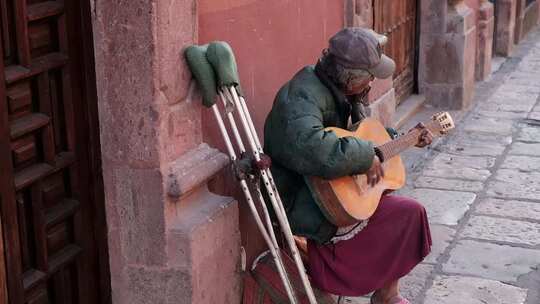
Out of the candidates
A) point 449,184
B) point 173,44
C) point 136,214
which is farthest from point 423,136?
point 449,184

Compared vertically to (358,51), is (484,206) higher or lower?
lower

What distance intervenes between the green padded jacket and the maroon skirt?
126 mm

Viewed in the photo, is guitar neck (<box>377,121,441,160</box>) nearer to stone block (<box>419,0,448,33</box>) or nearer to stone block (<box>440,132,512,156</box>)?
stone block (<box>440,132,512,156</box>)

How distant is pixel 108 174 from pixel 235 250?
2.62 feet

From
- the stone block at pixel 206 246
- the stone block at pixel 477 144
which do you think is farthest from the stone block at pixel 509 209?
the stone block at pixel 206 246

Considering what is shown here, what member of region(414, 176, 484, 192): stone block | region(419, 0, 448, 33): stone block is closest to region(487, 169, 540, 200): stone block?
region(414, 176, 484, 192): stone block

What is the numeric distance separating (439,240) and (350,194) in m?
1.90

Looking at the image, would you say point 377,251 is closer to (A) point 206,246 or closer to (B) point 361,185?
(B) point 361,185

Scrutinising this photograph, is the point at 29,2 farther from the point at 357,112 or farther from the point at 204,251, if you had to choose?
the point at 357,112

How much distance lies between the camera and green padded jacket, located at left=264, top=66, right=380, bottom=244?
164 inches

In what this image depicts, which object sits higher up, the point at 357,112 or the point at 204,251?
the point at 357,112

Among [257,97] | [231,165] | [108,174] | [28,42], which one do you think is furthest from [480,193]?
[28,42]

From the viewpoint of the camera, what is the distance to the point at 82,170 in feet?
13.1

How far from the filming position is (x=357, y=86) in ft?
14.6
